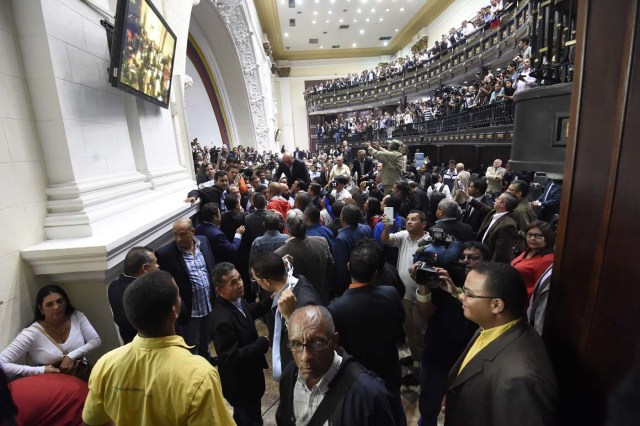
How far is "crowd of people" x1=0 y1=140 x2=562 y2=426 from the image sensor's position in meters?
1.23

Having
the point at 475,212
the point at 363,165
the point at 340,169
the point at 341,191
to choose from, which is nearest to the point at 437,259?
the point at 475,212

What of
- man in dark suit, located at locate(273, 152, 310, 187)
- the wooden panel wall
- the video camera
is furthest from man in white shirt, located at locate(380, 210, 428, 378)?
man in dark suit, located at locate(273, 152, 310, 187)

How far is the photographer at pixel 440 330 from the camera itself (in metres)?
1.96

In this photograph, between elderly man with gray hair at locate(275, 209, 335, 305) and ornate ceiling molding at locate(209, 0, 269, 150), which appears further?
ornate ceiling molding at locate(209, 0, 269, 150)

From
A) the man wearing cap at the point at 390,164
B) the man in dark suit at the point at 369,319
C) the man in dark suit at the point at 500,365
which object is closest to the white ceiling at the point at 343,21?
the man wearing cap at the point at 390,164

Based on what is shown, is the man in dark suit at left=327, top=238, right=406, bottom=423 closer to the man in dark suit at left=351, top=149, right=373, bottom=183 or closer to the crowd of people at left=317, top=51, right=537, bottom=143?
the crowd of people at left=317, top=51, right=537, bottom=143

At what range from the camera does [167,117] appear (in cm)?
450

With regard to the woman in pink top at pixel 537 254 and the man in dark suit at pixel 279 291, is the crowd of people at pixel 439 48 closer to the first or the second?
the woman in pink top at pixel 537 254

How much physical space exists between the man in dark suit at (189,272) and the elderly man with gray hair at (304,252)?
2.43 ft

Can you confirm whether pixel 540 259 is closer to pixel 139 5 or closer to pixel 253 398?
pixel 253 398

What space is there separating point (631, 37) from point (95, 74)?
3643mm

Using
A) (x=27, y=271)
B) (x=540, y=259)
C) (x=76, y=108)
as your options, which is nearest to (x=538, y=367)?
(x=540, y=259)

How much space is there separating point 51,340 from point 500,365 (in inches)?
96.9

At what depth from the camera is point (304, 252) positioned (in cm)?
→ 269
